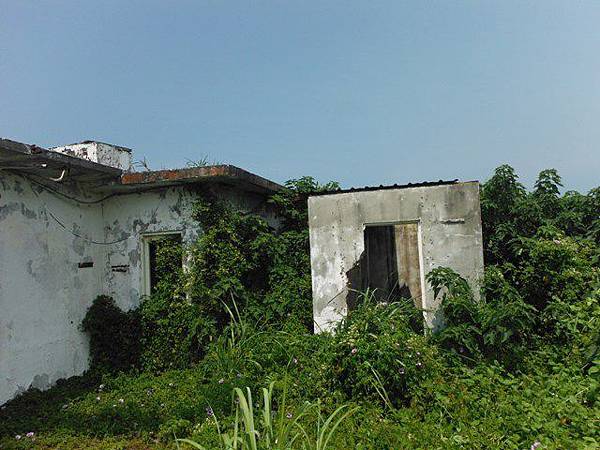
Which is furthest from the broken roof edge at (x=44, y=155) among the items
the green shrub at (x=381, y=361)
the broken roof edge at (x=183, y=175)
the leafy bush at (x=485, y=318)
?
the leafy bush at (x=485, y=318)

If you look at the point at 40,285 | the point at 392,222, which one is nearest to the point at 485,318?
the point at 392,222

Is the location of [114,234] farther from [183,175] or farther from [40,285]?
[183,175]

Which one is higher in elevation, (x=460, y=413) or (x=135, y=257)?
(x=135, y=257)

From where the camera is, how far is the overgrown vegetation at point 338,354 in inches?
174

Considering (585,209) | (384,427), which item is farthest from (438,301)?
(585,209)

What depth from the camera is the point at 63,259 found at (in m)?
7.32

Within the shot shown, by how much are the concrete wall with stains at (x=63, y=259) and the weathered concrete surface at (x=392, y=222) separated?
81.0 inches

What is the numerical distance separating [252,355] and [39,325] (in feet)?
11.2

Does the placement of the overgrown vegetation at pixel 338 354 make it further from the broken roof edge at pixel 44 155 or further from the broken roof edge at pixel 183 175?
the broken roof edge at pixel 44 155

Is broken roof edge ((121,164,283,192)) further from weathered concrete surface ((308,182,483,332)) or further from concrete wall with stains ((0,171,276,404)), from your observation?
weathered concrete surface ((308,182,483,332))

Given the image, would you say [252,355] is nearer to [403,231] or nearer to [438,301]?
[438,301]

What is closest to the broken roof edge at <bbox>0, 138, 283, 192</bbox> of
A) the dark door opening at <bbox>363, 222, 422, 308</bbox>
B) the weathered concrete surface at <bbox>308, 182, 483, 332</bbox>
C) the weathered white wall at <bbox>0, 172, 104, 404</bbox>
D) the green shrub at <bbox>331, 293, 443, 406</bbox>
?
the weathered white wall at <bbox>0, 172, 104, 404</bbox>

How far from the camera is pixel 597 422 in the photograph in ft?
13.6

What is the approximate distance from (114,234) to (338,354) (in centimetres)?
497
